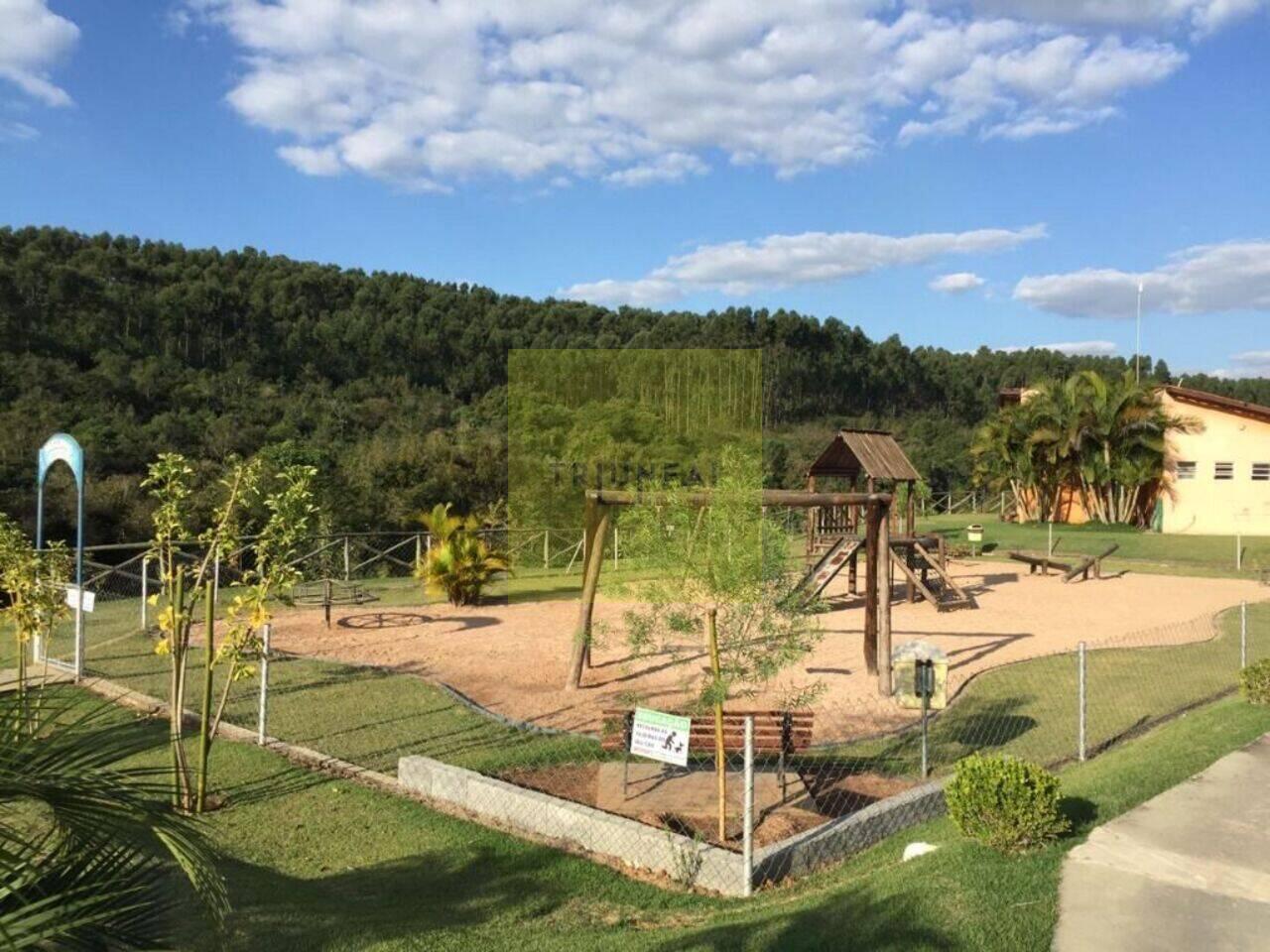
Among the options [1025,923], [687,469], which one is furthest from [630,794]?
[687,469]

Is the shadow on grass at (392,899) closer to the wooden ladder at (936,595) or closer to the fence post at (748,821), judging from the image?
the fence post at (748,821)

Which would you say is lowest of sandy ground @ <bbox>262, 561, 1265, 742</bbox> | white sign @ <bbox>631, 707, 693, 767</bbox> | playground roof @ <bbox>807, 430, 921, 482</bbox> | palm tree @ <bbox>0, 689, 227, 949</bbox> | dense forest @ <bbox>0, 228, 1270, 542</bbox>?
sandy ground @ <bbox>262, 561, 1265, 742</bbox>

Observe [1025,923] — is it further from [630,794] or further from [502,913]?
[630,794]

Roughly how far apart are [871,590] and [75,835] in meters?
10.3

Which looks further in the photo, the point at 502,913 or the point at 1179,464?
the point at 1179,464

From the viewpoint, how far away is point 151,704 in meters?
9.38

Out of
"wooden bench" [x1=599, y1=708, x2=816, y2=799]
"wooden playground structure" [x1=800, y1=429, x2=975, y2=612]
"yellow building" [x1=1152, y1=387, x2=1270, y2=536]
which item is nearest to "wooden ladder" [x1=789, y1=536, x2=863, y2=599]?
"wooden playground structure" [x1=800, y1=429, x2=975, y2=612]

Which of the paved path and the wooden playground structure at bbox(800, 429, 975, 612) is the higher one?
the wooden playground structure at bbox(800, 429, 975, 612)

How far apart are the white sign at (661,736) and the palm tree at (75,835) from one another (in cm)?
395

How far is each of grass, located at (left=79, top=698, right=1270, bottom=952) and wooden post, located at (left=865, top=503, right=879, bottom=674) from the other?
4361 millimetres

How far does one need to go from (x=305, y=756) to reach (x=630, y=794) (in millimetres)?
2999

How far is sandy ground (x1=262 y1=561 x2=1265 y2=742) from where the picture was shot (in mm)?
10086

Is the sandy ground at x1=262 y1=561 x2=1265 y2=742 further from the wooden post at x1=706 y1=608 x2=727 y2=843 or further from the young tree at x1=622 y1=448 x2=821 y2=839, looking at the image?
the wooden post at x1=706 y1=608 x2=727 y2=843

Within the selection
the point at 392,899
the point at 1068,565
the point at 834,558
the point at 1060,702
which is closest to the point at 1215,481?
the point at 1068,565
